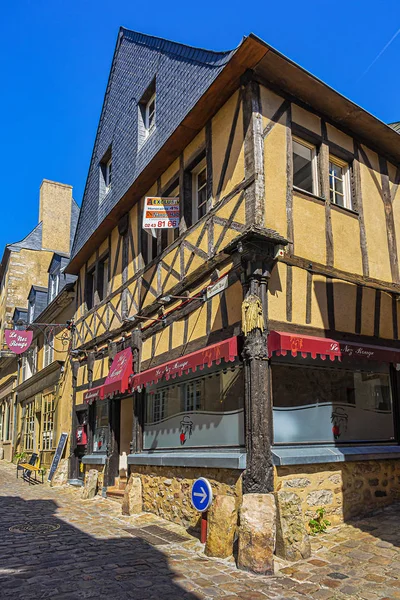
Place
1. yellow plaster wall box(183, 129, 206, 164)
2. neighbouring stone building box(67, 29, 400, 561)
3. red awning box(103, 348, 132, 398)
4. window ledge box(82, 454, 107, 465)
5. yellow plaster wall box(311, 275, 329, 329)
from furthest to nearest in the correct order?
window ledge box(82, 454, 107, 465) < red awning box(103, 348, 132, 398) < yellow plaster wall box(183, 129, 206, 164) < yellow plaster wall box(311, 275, 329, 329) < neighbouring stone building box(67, 29, 400, 561)

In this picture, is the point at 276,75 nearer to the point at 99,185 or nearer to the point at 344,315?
the point at 344,315

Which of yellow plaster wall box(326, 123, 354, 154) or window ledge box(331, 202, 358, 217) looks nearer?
window ledge box(331, 202, 358, 217)

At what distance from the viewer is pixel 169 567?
546cm

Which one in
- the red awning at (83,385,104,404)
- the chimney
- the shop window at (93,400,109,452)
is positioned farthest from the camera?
the chimney

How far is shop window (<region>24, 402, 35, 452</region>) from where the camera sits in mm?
18625

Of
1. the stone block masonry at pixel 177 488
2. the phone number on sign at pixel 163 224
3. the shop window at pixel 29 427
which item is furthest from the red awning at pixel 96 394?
the shop window at pixel 29 427

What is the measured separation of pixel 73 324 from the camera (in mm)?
14734

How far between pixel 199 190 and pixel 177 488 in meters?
4.85

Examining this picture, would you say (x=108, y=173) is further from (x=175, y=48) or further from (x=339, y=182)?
(x=339, y=182)

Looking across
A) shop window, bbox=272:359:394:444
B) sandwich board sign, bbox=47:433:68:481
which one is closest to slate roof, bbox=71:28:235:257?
shop window, bbox=272:359:394:444

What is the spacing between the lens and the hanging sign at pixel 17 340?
1664 cm

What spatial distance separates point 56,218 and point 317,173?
19822mm

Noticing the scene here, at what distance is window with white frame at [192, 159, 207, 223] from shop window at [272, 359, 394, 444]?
3.18 m

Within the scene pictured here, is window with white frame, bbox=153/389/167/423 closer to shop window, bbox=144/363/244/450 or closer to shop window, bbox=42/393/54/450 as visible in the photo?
shop window, bbox=144/363/244/450
